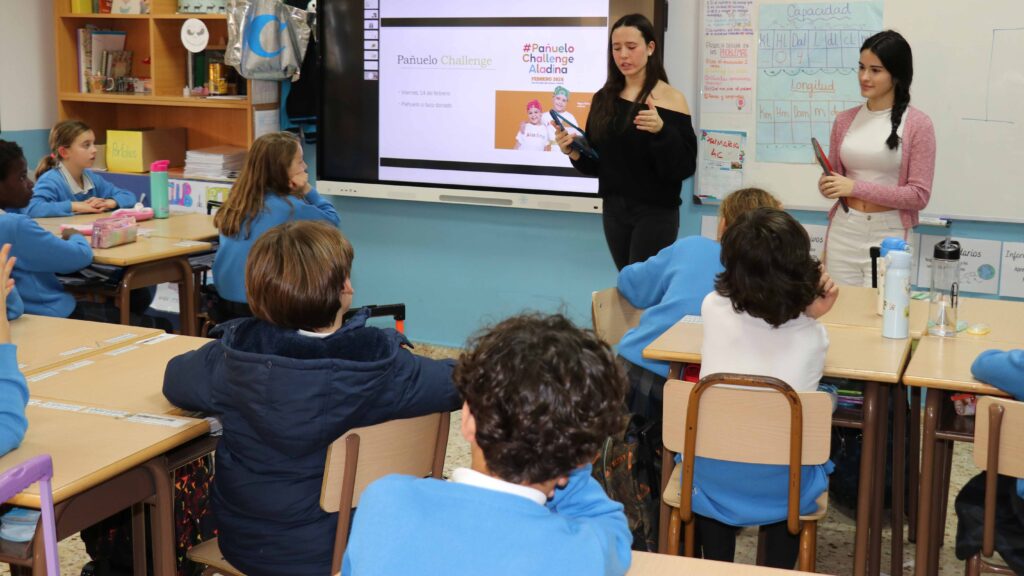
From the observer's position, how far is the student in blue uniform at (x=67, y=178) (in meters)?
4.75

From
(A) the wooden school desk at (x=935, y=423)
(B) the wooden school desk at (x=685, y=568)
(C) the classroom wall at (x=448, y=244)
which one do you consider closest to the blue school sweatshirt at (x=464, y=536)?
(B) the wooden school desk at (x=685, y=568)

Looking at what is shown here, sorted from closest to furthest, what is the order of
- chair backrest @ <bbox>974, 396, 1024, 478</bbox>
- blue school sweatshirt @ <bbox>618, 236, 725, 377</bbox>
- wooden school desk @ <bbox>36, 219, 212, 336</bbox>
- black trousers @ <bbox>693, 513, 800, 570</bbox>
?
1. chair backrest @ <bbox>974, 396, 1024, 478</bbox>
2. black trousers @ <bbox>693, 513, 800, 570</bbox>
3. blue school sweatshirt @ <bbox>618, 236, 725, 377</bbox>
4. wooden school desk @ <bbox>36, 219, 212, 336</bbox>

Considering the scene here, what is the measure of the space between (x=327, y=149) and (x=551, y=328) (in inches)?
174

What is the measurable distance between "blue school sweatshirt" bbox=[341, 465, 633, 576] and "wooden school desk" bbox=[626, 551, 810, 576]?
39cm

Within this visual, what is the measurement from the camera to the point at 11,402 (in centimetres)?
194

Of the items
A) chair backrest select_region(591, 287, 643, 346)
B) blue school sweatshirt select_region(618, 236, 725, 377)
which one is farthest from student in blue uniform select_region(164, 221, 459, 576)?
chair backrest select_region(591, 287, 643, 346)

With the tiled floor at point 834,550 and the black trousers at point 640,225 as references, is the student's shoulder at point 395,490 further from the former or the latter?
the black trousers at point 640,225

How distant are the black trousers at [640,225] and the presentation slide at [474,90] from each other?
792mm

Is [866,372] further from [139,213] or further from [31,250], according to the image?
[139,213]

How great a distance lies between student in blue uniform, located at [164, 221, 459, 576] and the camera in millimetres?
2016

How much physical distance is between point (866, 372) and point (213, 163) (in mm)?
4014

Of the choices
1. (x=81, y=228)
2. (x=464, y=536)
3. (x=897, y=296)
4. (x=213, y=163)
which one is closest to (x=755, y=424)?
(x=897, y=296)

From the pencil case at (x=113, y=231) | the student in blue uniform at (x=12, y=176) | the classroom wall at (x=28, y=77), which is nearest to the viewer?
the student in blue uniform at (x=12, y=176)

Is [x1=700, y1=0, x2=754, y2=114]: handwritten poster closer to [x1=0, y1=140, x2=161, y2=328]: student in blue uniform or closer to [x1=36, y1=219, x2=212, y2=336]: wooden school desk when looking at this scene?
[x1=36, y1=219, x2=212, y2=336]: wooden school desk
